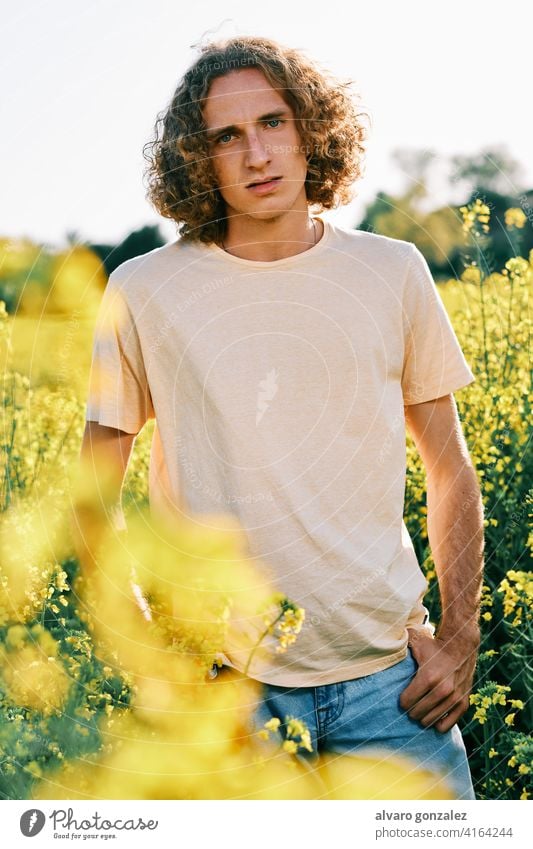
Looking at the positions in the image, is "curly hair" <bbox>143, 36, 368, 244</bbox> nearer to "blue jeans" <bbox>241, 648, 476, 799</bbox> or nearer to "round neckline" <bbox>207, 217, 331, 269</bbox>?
"round neckline" <bbox>207, 217, 331, 269</bbox>

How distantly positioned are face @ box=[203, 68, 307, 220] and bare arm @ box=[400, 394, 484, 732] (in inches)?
20.3

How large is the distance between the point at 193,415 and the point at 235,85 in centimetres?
63

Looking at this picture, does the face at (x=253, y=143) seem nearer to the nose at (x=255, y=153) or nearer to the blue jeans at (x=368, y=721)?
the nose at (x=255, y=153)

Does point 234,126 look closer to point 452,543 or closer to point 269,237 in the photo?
point 269,237

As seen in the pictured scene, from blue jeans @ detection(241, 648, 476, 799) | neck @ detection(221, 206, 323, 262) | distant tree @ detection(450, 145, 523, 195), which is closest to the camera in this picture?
blue jeans @ detection(241, 648, 476, 799)

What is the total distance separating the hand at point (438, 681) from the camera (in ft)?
5.73

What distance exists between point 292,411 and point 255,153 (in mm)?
482

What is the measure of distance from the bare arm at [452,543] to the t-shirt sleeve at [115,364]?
22.6 inches

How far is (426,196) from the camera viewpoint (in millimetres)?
2506

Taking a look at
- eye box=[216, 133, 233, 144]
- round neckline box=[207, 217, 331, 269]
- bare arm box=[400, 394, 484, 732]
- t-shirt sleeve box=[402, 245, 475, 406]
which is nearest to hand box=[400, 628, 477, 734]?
bare arm box=[400, 394, 484, 732]

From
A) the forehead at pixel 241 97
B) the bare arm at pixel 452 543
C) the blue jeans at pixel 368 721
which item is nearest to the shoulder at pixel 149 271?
the forehead at pixel 241 97

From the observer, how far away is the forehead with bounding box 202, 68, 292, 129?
1.75m

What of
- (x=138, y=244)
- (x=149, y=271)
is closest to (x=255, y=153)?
(x=149, y=271)

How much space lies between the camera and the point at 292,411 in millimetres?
1719
